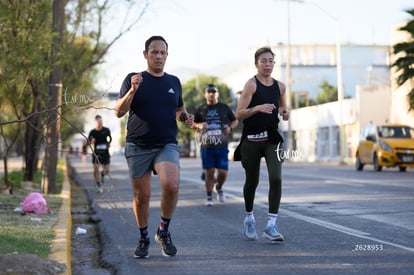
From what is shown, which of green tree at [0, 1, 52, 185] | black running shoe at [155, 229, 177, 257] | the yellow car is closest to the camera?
black running shoe at [155, 229, 177, 257]

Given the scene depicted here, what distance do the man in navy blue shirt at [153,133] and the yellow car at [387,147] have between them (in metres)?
21.0

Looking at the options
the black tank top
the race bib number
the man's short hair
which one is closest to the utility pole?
the race bib number

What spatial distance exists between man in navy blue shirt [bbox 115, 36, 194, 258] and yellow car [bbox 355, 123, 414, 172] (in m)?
21.0

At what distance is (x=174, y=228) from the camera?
1027 centimetres

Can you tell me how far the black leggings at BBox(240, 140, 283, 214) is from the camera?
853 cm

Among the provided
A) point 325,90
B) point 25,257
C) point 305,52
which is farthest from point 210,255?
point 305,52

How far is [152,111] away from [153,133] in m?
0.20

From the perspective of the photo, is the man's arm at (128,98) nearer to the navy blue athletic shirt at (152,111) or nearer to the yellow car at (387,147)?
the navy blue athletic shirt at (152,111)

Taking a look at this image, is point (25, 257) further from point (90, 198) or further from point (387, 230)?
point (90, 198)

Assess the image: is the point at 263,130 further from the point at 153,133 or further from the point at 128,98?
the point at 128,98

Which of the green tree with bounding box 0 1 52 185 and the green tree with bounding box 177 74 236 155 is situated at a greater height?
the green tree with bounding box 177 74 236 155

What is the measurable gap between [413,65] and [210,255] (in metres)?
26.4

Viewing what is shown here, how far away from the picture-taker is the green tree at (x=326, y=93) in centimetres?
8281

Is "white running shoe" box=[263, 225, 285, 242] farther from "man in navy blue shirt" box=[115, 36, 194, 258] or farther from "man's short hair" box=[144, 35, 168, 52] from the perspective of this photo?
"man's short hair" box=[144, 35, 168, 52]
